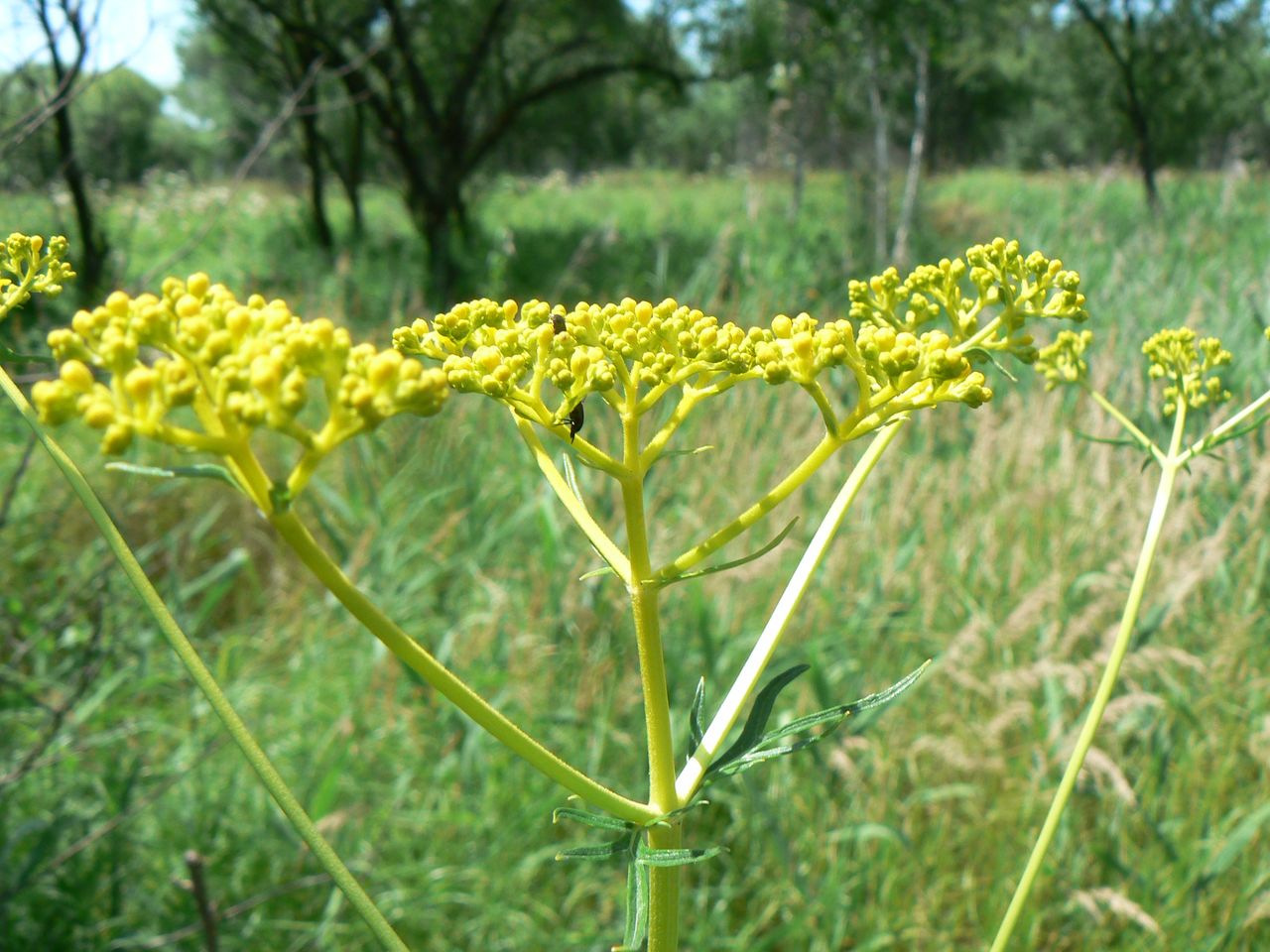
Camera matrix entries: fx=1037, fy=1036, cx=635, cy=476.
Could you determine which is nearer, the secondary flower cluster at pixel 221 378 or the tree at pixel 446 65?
the secondary flower cluster at pixel 221 378

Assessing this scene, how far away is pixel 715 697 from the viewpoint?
411 cm

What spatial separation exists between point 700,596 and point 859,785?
2.88ft

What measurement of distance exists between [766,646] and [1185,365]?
1313 millimetres

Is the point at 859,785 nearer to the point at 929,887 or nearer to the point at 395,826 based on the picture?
the point at 929,887

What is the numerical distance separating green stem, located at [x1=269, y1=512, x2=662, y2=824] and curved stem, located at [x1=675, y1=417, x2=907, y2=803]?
2.9 inches

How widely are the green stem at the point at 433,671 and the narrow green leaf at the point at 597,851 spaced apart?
0.07 metres

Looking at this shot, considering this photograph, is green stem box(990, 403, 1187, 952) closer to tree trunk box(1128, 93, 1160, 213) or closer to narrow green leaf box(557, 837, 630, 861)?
narrow green leaf box(557, 837, 630, 861)

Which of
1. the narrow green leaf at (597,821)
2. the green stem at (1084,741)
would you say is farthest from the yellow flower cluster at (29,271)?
the green stem at (1084,741)

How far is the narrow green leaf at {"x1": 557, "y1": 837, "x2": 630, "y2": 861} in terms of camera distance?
118 cm

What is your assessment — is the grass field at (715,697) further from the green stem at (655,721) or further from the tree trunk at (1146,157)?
the tree trunk at (1146,157)

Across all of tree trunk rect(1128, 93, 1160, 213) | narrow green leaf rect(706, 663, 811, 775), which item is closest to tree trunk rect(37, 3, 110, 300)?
narrow green leaf rect(706, 663, 811, 775)

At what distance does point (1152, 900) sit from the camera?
347 centimetres

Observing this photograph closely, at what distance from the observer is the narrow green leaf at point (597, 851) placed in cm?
118

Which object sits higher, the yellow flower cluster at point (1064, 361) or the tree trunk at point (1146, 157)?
the tree trunk at point (1146, 157)
